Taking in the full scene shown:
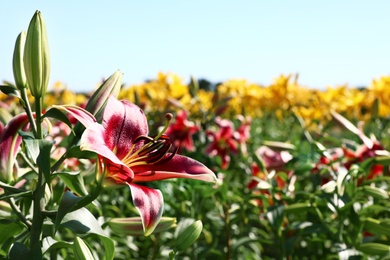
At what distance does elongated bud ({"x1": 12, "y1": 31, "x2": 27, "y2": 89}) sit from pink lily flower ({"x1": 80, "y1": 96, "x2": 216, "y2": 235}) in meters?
0.12

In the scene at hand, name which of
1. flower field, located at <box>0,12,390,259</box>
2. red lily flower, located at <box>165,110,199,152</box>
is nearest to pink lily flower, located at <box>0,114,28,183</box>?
flower field, located at <box>0,12,390,259</box>

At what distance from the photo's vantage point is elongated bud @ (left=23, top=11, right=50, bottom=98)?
749 millimetres

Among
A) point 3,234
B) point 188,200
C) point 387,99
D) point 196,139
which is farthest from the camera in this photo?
point 387,99

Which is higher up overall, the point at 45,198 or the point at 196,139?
the point at 45,198

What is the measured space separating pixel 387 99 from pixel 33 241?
3104 millimetres

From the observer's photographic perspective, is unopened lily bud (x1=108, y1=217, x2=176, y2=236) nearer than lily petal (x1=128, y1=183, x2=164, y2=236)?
No

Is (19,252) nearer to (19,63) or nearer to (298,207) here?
(19,63)

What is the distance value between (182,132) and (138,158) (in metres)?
1.38

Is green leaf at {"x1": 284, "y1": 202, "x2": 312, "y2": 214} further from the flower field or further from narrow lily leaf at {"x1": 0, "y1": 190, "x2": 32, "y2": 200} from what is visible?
narrow lily leaf at {"x1": 0, "y1": 190, "x2": 32, "y2": 200}

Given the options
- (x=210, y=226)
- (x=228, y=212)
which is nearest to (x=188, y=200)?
(x=228, y=212)

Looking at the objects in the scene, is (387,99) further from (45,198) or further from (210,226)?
(45,198)

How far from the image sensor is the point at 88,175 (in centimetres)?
99

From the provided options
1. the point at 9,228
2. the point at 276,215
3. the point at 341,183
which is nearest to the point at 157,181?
the point at 276,215

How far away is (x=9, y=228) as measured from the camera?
852mm
